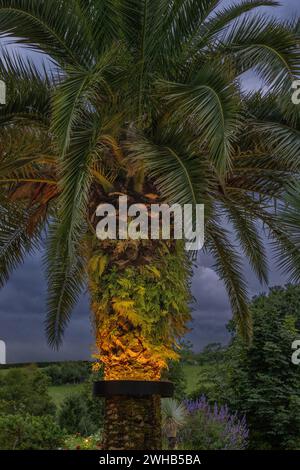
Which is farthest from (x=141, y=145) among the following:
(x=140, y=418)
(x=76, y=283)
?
(x=76, y=283)

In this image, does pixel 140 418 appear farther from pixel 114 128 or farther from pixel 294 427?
pixel 294 427

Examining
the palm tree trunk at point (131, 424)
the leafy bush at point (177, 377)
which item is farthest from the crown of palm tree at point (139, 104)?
the leafy bush at point (177, 377)

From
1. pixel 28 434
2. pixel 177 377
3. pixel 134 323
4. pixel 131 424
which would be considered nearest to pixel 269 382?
pixel 177 377

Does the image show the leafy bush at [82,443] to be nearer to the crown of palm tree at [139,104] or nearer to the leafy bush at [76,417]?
the leafy bush at [76,417]

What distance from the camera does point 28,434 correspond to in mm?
14586

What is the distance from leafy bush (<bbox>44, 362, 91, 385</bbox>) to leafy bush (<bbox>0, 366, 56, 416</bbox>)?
17.2 ft

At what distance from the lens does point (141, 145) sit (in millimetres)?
10148

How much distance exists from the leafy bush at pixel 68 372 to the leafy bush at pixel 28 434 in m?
14.4

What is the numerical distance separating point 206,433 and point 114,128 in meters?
9.69

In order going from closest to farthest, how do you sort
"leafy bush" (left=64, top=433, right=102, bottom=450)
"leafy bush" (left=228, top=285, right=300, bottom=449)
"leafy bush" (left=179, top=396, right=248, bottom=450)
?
"leafy bush" (left=64, top=433, right=102, bottom=450) → "leafy bush" (left=179, top=396, right=248, bottom=450) → "leafy bush" (left=228, top=285, right=300, bottom=449)

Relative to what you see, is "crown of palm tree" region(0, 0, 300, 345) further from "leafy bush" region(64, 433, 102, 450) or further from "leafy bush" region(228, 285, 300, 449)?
"leafy bush" region(228, 285, 300, 449)

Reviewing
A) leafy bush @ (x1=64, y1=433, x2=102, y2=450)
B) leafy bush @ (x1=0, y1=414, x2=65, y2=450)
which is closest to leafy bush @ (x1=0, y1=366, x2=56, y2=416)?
leafy bush @ (x1=64, y1=433, x2=102, y2=450)

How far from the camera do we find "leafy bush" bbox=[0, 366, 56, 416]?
23.2 metres

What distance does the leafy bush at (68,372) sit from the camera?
97.3 feet
